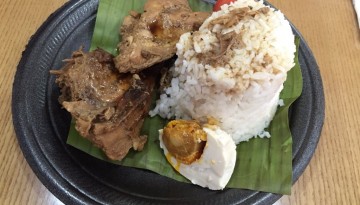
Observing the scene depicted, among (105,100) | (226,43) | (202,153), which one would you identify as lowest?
(202,153)

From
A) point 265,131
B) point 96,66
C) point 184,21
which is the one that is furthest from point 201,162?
point 184,21

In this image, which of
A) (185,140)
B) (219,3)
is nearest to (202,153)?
(185,140)

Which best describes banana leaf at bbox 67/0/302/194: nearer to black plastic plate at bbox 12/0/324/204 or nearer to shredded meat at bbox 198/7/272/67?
black plastic plate at bbox 12/0/324/204

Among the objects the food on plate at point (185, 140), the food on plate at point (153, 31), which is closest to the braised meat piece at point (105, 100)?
the food on plate at point (153, 31)

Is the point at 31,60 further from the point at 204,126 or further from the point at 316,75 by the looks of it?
the point at 316,75

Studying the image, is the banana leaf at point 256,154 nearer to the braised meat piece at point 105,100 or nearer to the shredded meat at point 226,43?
the braised meat piece at point 105,100

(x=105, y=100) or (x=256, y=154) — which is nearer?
(x=105, y=100)

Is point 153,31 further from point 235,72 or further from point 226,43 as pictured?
point 235,72
